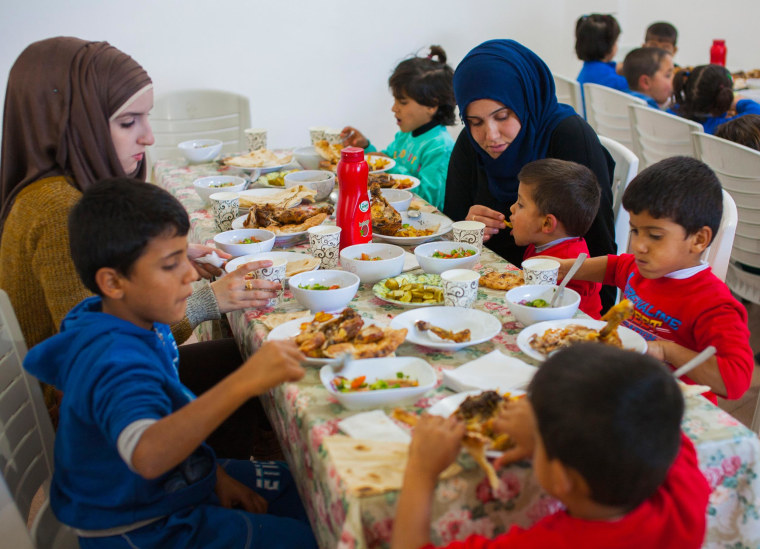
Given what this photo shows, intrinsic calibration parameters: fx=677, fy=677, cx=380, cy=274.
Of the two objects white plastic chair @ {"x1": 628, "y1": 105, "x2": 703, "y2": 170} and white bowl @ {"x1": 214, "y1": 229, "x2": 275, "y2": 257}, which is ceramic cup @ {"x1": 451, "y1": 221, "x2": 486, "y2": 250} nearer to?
white bowl @ {"x1": 214, "y1": 229, "x2": 275, "y2": 257}

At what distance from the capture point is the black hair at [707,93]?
3566 millimetres

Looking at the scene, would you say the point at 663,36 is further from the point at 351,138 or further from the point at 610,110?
the point at 351,138

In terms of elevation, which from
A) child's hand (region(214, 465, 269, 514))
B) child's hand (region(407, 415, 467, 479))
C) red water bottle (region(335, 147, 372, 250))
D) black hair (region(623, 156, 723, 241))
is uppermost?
black hair (region(623, 156, 723, 241))

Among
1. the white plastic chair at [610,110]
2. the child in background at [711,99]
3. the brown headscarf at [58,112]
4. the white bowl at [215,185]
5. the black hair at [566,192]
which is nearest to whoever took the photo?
the brown headscarf at [58,112]

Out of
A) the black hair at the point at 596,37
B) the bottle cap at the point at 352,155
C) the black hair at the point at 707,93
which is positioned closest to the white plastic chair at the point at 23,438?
the bottle cap at the point at 352,155

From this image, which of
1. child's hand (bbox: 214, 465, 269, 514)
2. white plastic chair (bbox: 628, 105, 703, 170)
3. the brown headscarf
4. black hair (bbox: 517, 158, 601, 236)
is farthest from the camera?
white plastic chair (bbox: 628, 105, 703, 170)

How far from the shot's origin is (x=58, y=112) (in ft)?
5.97

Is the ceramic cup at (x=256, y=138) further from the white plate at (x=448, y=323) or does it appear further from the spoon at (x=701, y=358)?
the spoon at (x=701, y=358)

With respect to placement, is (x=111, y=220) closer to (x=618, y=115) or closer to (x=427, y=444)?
(x=427, y=444)

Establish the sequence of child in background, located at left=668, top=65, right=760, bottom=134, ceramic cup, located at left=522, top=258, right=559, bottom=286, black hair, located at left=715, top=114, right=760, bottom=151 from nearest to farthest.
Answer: ceramic cup, located at left=522, top=258, right=559, bottom=286 < black hair, located at left=715, top=114, right=760, bottom=151 < child in background, located at left=668, top=65, right=760, bottom=134

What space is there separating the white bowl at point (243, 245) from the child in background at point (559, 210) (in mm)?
737

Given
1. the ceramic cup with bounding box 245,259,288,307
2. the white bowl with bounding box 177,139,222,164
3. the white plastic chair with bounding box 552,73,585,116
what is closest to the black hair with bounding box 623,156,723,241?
the ceramic cup with bounding box 245,259,288,307

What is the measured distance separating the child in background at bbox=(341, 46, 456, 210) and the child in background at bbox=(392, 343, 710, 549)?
84.2 inches

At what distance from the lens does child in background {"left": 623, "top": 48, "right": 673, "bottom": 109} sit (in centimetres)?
455
